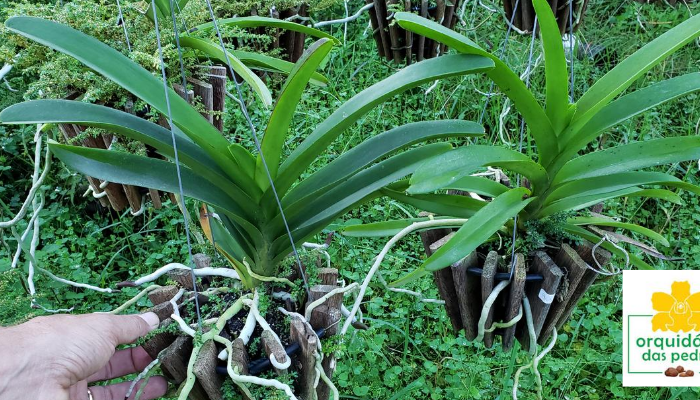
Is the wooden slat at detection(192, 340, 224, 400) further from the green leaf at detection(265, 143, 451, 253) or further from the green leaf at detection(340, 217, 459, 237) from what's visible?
the green leaf at detection(340, 217, 459, 237)

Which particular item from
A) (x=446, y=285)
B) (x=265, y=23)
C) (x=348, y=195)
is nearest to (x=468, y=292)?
(x=446, y=285)

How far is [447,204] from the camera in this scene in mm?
943

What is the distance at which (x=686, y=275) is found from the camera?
3.25 ft

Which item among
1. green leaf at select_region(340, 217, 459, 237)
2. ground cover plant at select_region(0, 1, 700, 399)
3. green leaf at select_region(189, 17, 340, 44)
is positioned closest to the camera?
green leaf at select_region(340, 217, 459, 237)

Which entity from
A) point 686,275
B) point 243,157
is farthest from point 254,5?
point 686,275

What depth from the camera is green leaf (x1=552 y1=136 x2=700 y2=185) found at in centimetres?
85

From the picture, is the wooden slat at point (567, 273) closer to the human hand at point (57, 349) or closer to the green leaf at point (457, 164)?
the green leaf at point (457, 164)

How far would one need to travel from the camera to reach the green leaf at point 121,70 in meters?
0.72

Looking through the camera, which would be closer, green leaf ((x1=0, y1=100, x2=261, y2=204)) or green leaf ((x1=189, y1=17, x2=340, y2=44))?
green leaf ((x1=0, y1=100, x2=261, y2=204))

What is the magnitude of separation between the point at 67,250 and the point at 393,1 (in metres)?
1.25

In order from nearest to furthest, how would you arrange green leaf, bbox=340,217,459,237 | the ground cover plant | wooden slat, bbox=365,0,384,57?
green leaf, bbox=340,217,459,237 < the ground cover plant < wooden slat, bbox=365,0,384,57

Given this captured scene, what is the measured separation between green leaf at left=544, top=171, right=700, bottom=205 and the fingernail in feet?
2.03

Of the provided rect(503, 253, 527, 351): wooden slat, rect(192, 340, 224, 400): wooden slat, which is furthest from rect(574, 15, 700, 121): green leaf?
rect(192, 340, 224, 400): wooden slat

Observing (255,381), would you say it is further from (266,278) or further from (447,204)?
(447,204)
